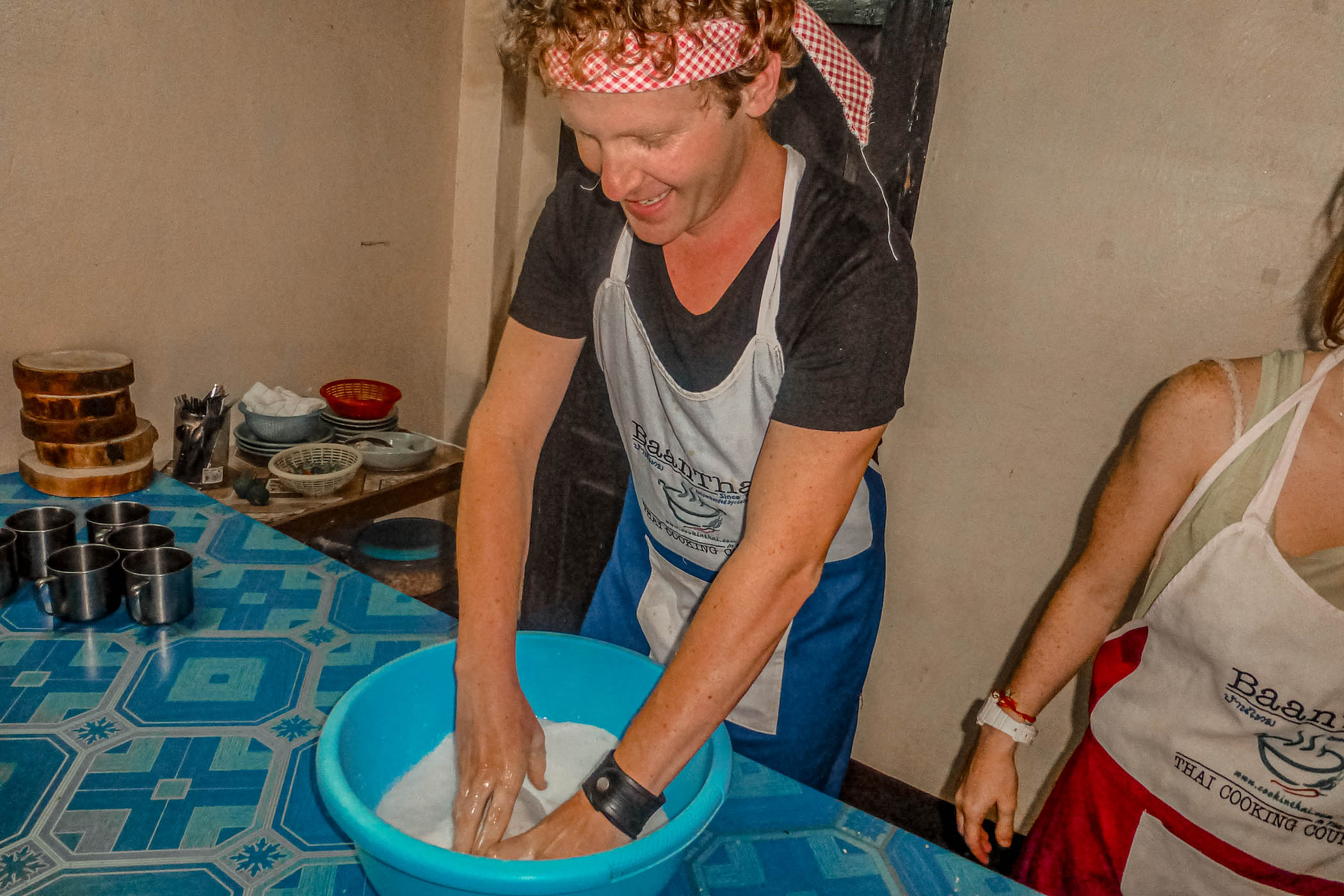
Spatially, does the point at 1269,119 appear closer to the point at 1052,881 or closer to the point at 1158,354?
the point at 1158,354

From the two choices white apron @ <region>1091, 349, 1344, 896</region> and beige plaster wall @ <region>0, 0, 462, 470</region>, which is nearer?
white apron @ <region>1091, 349, 1344, 896</region>

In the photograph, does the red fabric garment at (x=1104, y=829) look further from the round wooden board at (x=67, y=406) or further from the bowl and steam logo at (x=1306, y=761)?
the round wooden board at (x=67, y=406)

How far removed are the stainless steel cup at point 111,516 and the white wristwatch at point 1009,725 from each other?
153 centimetres

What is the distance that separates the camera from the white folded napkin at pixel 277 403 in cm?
250

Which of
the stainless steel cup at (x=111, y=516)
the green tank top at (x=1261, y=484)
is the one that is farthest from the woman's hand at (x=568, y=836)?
the stainless steel cup at (x=111, y=516)

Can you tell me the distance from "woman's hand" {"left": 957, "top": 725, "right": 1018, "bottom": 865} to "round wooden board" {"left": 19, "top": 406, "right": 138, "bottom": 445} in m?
1.91

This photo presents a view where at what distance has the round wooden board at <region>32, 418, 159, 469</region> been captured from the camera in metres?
1.92

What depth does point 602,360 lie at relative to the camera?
1488 mm

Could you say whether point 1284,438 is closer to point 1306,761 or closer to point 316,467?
point 1306,761

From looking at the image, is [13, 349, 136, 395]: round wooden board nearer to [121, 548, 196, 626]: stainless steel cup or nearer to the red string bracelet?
[121, 548, 196, 626]: stainless steel cup

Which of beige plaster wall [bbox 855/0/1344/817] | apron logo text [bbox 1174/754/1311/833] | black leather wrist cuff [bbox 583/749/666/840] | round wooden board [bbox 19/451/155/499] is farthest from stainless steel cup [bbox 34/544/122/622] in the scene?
beige plaster wall [bbox 855/0/1344/817]

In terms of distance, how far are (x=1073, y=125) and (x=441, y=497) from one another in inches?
95.5

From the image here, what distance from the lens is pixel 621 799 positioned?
3.02 ft

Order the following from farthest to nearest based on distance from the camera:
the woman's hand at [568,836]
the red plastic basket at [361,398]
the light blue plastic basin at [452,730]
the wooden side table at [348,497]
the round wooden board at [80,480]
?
the red plastic basket at [361,398] < the wooden side table at [348,497] < the round wooden board at [80,480] < the woman's hand at [568,836] < the light blue plastic basin at [452,730]
